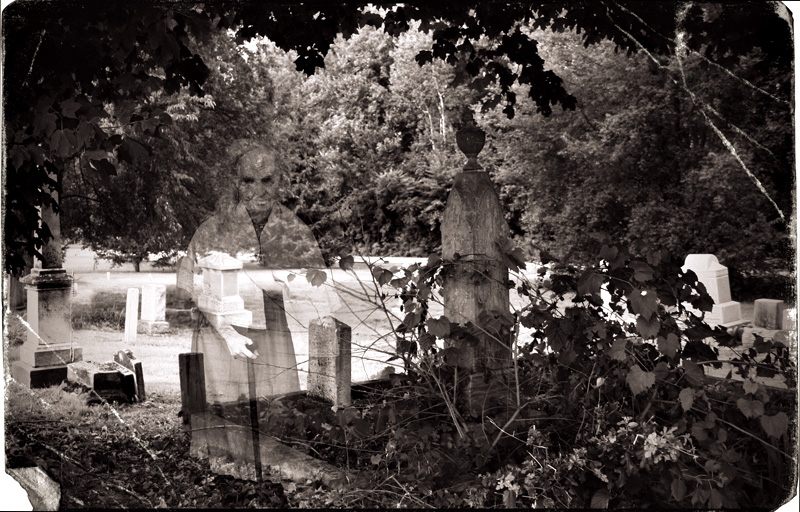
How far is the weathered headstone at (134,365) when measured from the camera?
3.31m

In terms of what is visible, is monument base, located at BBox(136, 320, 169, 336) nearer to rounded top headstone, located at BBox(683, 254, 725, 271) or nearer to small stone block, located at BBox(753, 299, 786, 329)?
rounded top headstone, located at BBox(683, 254, 725, 271)

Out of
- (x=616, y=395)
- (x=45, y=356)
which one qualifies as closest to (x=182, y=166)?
(x=45, y=356)

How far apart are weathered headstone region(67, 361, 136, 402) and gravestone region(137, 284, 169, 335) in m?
0.23

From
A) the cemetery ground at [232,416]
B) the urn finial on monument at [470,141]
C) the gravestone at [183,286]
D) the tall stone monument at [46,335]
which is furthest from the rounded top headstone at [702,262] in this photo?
the tall stone monument at [46,335]

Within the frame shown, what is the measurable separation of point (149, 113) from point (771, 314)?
2.87 m

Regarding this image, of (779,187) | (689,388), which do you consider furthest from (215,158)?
(779,187)

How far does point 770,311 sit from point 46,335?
3.22 m

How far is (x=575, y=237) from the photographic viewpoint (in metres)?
3.17

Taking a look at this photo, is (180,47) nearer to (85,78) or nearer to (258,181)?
(85,78)

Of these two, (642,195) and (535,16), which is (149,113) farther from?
(642,195)

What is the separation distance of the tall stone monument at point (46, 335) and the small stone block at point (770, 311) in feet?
10.0

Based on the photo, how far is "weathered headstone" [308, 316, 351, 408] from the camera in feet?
11.0

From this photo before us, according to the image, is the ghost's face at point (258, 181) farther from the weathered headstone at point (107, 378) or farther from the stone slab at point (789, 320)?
the stone slab at point (789, 320)

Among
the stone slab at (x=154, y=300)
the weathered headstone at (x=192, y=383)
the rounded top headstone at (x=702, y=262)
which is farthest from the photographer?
the weathered headstone at (x=192, y=383)
